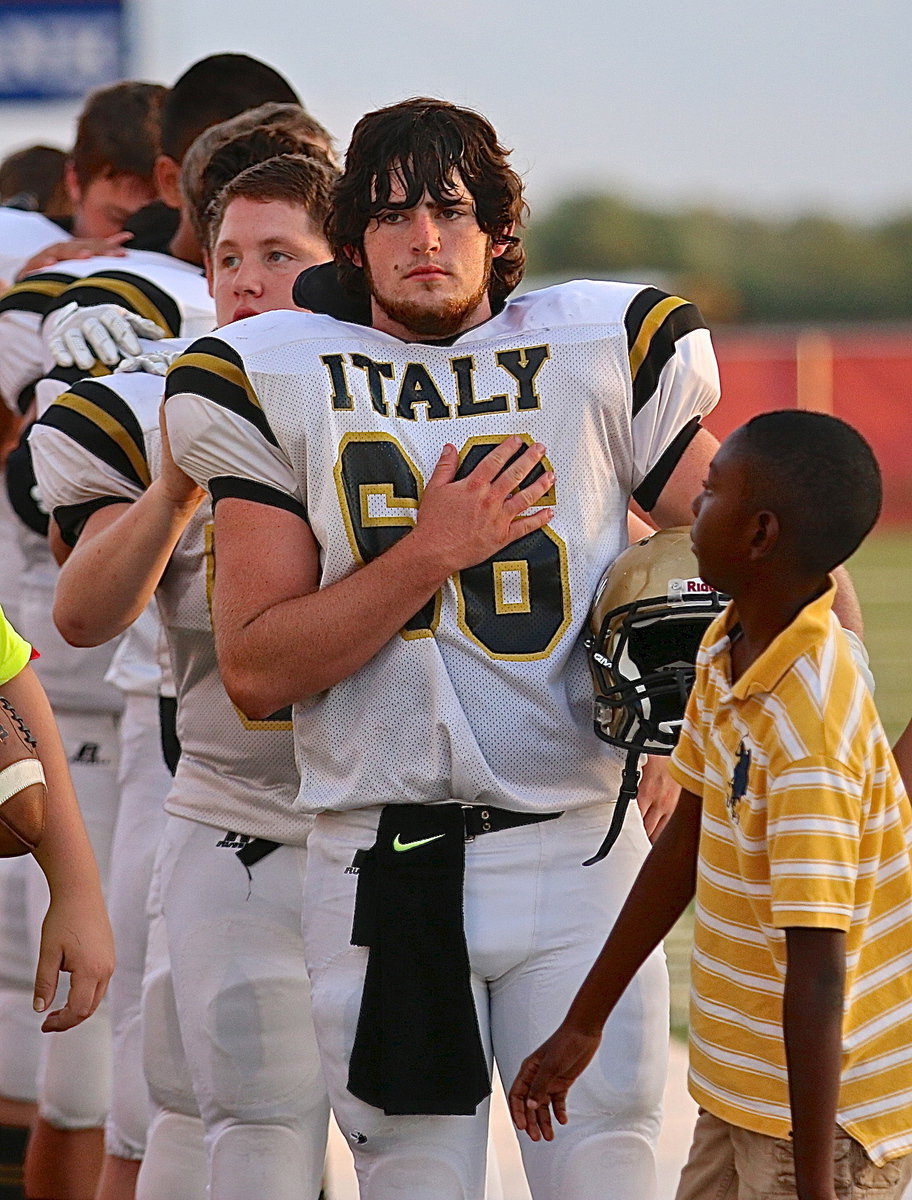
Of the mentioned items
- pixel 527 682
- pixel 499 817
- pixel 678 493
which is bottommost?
pixel 499 817

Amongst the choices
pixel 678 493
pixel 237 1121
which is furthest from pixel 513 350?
pixel 237 1121

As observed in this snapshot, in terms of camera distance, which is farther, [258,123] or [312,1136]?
[258,123]

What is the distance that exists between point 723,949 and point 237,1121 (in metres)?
1.02

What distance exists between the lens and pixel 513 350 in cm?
239

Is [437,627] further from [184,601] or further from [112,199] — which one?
[112,199]

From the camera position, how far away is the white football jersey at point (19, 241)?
465 cm

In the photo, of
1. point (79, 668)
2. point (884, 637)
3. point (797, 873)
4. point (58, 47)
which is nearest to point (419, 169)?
point (797, 873)

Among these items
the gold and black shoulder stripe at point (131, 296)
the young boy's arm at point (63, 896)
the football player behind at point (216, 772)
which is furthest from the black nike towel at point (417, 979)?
the gold and black shoulder stripe at point (131, 296)

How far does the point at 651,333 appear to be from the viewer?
8.00 ft

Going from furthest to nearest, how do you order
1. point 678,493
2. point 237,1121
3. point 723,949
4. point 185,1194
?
1. point 185,1194
2. point 237,1121
3. point 678,493
4. point 723,949

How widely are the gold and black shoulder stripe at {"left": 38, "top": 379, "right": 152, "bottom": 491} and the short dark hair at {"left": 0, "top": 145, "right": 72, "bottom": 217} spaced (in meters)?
2.79

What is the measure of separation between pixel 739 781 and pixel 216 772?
3.78ft

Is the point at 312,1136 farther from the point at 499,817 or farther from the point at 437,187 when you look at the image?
the point at 437,187

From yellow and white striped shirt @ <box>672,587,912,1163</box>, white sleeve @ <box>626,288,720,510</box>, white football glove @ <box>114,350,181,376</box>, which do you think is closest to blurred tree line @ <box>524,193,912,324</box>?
white football glove @ <box>114,350,181,376</box>
